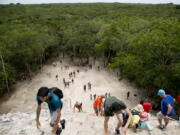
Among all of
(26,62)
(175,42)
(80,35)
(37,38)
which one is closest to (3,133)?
(175,42)

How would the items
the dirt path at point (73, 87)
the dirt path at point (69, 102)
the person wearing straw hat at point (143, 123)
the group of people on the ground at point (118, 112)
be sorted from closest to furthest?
the group of people on the ground at point (118, 112)
the person wearing straw hat at point (143, 123)
the dirt path at point (69, 102)
the dirt path at point (73, 87)

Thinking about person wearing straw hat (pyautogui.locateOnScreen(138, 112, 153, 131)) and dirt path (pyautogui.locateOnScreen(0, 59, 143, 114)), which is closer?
person wearing straw hat (pyautogui.locateOnScreen(138, 112, 153, 131))

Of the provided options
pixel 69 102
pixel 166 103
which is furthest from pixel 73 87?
pixel 166 103

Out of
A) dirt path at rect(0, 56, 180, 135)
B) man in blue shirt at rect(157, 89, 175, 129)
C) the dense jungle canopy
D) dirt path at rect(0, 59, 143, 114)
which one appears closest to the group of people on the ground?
man in blue shirt at rect(157, 89, 175, 129)

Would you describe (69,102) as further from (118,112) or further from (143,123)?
(118,112)

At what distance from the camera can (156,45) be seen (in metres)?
16.7

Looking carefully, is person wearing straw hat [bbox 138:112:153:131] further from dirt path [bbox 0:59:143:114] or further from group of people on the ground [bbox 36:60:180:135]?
dirt path [bbox 0:59:143:114]

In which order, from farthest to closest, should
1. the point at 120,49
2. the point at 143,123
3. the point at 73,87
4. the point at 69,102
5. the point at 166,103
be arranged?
the point at 120,49
the point at 73,87
the point at 69,102
the point at 143,123
the point at 166,103

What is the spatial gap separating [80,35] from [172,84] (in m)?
22.7

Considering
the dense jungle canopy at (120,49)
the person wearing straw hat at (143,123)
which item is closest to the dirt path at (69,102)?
the person wearing straw hat at (143,123)

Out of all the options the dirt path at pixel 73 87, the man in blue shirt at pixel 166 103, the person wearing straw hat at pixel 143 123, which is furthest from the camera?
the dirt path at pixel 73 87

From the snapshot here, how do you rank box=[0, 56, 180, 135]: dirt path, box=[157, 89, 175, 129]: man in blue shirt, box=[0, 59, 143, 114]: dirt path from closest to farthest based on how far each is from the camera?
Answer: box=[157, 89, 175, 129]: man in blue shirt → box=[0, 56, 180, 135]: dirt path → box=[0, 59, 143, 114]: dirt path

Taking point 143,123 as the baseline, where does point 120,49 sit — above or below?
above

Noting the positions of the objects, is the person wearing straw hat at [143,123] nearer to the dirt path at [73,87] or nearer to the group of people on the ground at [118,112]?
the group of people on the ground at [118,112]
